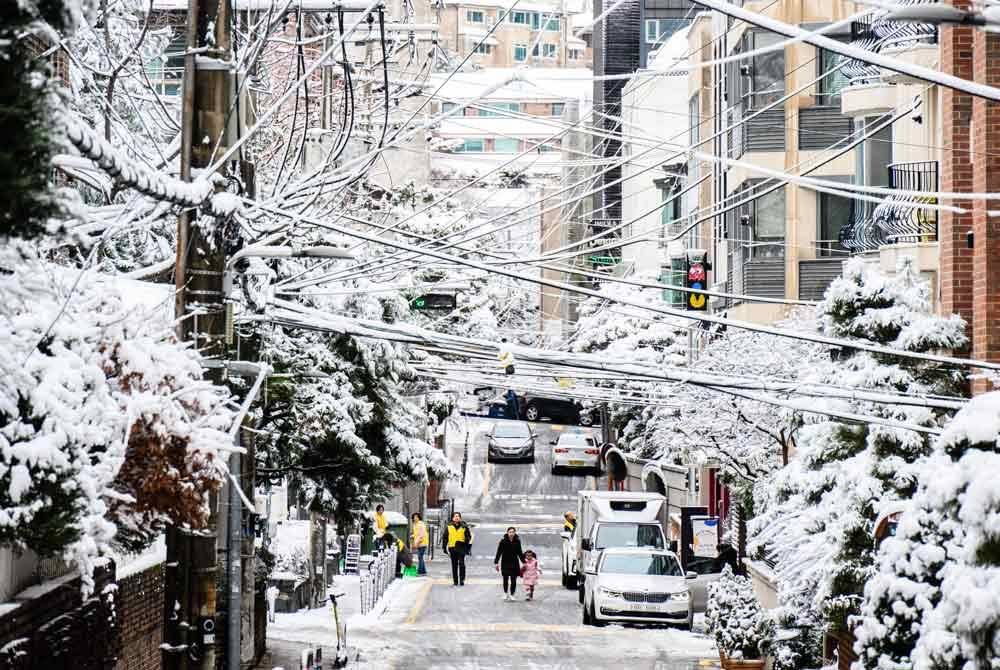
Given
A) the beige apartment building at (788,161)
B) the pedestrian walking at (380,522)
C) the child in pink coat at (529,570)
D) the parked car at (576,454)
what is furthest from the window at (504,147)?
the child in pink coat at (529,570)

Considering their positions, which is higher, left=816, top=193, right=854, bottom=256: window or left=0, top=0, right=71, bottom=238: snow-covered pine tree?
left=816, top=193, right=854, bottom=256: window

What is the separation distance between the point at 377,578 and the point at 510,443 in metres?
36.6

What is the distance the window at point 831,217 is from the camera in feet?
119

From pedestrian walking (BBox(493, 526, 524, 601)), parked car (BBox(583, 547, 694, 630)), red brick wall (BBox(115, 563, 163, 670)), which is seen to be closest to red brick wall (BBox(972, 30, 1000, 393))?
red brick wall (BBox(115, 563, 163, 670))

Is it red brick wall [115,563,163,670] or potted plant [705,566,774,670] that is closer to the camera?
red brick wall [115,563,163,670]

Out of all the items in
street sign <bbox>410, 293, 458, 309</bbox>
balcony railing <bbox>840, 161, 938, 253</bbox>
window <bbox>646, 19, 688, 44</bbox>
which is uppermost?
window <bbox>646, 19, 688, 44</bbox>

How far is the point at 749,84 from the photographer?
3850cm

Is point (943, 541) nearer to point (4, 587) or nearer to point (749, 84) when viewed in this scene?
point (4, 587)

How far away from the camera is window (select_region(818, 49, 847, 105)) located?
112 ft

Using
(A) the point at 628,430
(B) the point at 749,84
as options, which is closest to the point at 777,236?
(B) the point at 749,84

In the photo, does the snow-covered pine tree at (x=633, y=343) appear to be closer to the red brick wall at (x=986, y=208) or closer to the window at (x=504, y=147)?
the red brick wall at (x=986, y=208)

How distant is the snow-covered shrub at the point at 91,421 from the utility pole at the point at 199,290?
0.40 meters

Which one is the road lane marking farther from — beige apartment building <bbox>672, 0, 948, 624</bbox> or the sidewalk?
beige apartment building <bbox>672, 0, 948, 624</bbox>

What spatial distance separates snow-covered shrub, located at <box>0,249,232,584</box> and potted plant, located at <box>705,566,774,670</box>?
1487 cm
